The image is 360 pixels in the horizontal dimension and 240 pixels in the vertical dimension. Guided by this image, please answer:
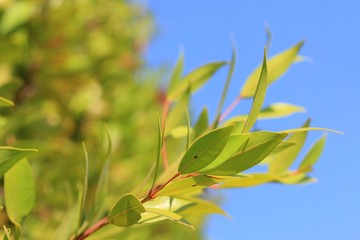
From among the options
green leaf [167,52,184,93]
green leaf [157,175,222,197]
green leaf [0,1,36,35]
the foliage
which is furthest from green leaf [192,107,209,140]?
green leaf [0,1,36,35]

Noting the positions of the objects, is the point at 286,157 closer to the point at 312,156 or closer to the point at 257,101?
the point at 312,156

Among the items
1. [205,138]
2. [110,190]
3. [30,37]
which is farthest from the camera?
[110,190]

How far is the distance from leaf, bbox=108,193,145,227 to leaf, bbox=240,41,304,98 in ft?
1.06

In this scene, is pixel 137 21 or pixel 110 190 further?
pixel 137 21

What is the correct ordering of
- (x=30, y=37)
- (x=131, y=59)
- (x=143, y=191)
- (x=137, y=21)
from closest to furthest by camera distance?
(x=143, y=191), (x=30, y=37), (x=131, y=59), (x=137, y=21)

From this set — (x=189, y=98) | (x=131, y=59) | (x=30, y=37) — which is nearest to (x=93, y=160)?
(x=30, y=37)

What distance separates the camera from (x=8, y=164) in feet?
1.89

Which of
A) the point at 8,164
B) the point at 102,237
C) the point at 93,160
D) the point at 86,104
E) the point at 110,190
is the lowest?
the point at 110,190

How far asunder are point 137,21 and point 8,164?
375 centimetres

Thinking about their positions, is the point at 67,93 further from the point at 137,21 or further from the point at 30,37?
the point at 137,21

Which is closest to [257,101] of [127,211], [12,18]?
[127,211]

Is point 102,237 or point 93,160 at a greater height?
point 102,237

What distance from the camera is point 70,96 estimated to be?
2.41 meters

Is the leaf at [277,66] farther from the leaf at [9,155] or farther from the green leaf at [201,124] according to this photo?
the leaf at [9,155]
